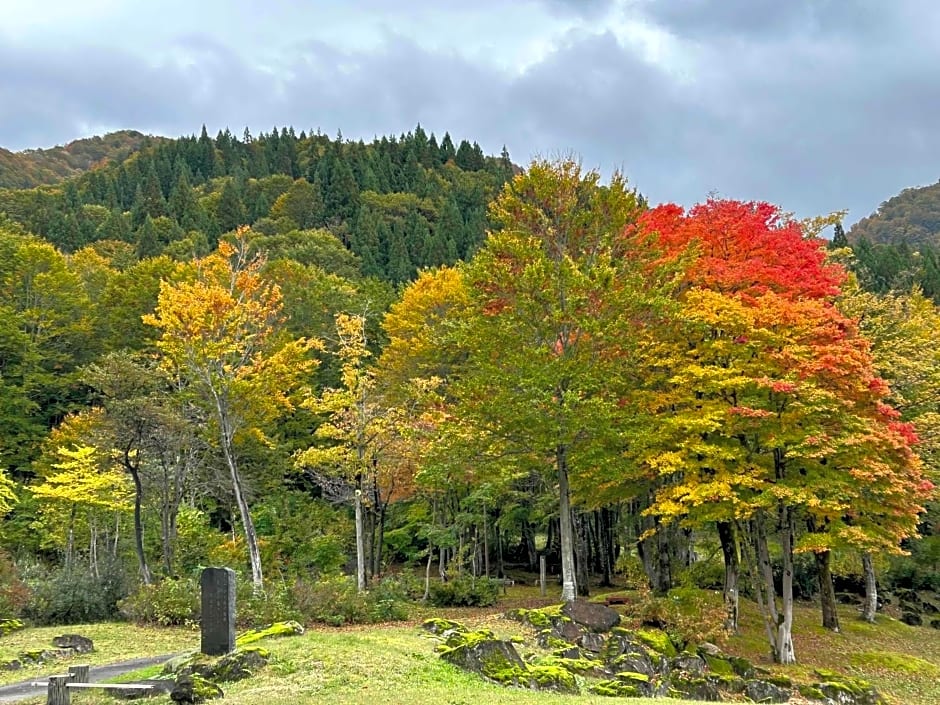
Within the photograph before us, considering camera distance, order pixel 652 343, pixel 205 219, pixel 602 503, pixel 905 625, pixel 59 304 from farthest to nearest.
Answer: pixel 205 219, pixel 59 304, pixel 905 625, pixel 602 503, pixel 652 343

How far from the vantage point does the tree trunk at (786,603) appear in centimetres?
1939

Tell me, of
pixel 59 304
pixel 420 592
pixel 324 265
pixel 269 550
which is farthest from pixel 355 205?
pixel 420 592

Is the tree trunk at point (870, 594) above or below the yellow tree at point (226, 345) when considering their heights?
below

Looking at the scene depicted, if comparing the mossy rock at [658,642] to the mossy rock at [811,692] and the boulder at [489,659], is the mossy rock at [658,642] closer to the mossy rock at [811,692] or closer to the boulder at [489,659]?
the mossy rock at [811,692]

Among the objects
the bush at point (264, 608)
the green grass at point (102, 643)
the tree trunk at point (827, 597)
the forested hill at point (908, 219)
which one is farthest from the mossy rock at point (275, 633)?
the forested hill at point (908, 219)

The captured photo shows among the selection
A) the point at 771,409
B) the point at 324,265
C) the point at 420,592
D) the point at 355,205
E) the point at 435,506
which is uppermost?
the point at 355,205

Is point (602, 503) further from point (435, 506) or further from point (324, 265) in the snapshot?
point (324, 265)

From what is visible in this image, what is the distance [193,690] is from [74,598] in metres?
14.8

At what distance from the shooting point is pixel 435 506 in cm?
3052

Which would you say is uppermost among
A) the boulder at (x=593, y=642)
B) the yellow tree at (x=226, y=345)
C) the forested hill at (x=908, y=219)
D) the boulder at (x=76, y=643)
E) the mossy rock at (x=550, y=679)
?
the forested hill at (x=908, y=219)

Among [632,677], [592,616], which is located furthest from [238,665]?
[592,616]

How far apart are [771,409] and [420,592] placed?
44.6 feet

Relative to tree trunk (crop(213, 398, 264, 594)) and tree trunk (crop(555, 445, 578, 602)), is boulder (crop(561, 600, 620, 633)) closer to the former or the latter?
tree trunk (crop(555, 445, 578, 602))

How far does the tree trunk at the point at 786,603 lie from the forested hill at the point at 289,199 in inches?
1916
